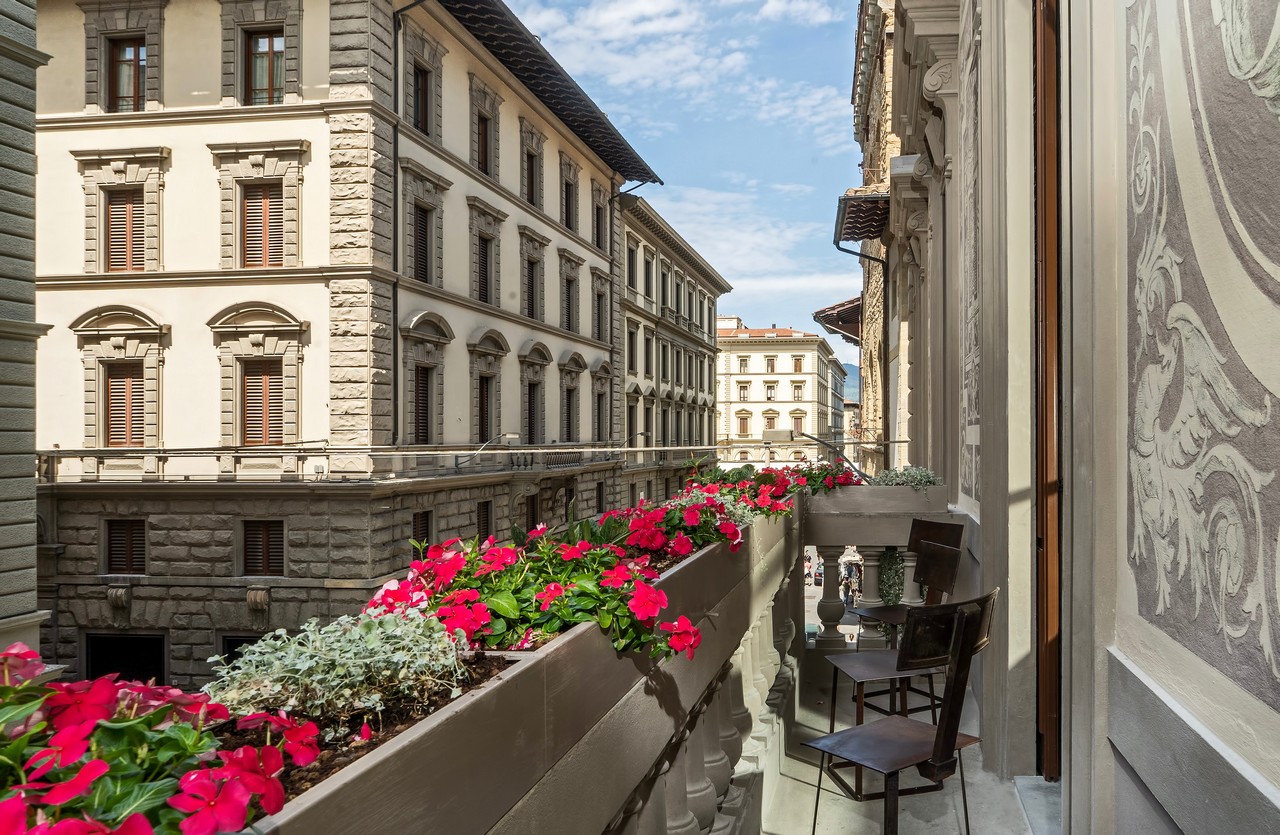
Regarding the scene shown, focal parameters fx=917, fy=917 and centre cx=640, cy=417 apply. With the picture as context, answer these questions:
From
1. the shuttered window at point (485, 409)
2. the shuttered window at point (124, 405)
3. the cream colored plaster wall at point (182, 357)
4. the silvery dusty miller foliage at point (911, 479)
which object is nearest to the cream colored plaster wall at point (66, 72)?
the cream colored plaster wall at point (182, 357)

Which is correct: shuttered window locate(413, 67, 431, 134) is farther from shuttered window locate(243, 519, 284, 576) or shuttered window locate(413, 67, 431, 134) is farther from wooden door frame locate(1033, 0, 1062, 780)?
wooden door frame locate(1033, 0, 1062, 780)

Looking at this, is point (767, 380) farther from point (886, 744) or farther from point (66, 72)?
point (886, 744)

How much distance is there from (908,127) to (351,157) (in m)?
10.8

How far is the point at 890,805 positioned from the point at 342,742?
2.09 meters

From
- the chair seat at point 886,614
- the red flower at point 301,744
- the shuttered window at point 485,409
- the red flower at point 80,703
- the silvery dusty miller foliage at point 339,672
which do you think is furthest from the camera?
the shuttered window at point 485,409

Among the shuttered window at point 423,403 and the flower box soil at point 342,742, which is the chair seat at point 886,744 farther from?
the shuttered window at point 423,403

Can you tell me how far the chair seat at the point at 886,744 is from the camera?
3.03m

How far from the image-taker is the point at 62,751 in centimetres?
109

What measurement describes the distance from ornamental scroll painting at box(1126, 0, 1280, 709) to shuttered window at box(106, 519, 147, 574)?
18770mm

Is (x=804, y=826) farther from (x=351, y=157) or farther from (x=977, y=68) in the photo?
(x=351, y=157)

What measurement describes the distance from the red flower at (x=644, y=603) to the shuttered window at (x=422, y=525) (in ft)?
53.0

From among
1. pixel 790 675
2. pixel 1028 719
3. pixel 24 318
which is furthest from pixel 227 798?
pixel 24 318

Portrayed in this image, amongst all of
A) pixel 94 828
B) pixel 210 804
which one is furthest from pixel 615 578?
pixel 94 828

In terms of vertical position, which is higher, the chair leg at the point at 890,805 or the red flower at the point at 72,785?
the red flower at the point at 72,785
